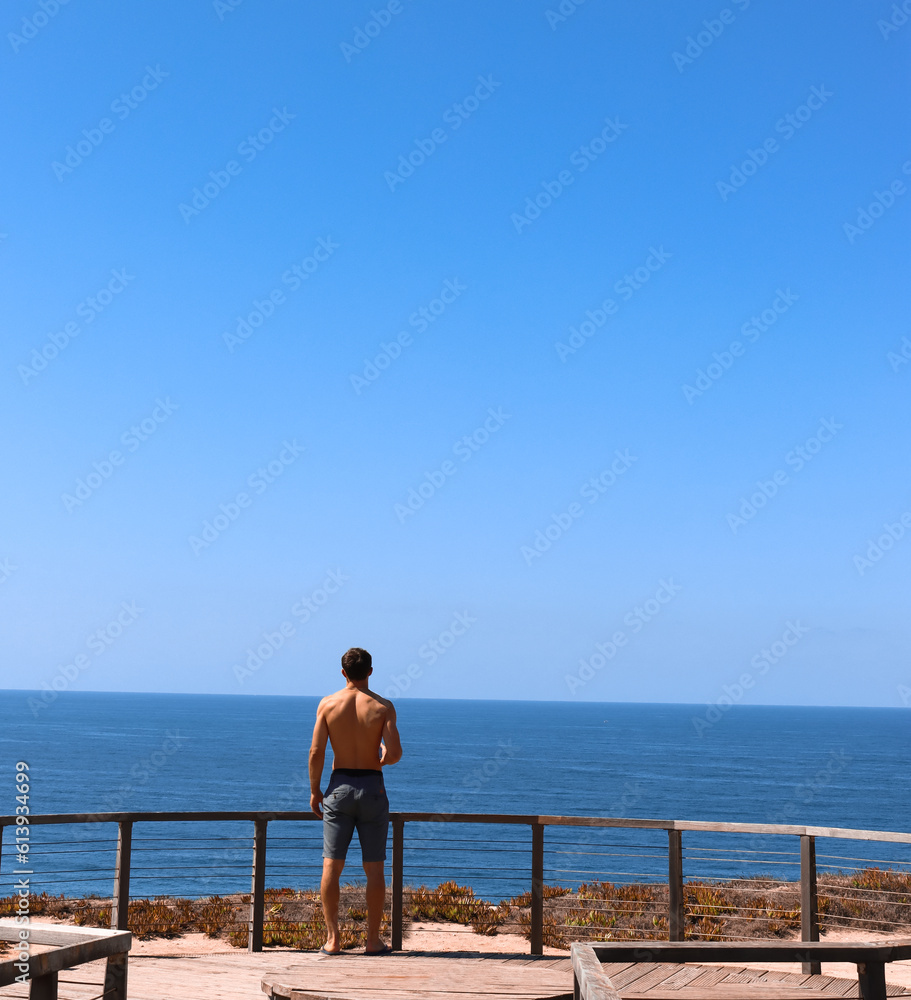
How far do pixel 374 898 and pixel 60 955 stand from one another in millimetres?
3896

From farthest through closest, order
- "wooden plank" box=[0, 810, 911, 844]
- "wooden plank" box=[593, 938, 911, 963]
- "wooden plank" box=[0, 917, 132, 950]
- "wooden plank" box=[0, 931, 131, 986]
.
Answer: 1. "wooden plank" box=[0, 810, 911, 844]
2. "wooden plank" box=[593, 938, 911, 963]
3. "wooden plank" box=[0, 917, 132, 950]
4. "wooden plank" box=[0, 931, 131, 986]

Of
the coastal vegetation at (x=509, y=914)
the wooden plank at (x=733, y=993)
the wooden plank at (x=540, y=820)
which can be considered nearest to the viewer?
the wooden plank at (x=733, y=993)

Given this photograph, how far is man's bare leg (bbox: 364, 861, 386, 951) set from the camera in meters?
6.34

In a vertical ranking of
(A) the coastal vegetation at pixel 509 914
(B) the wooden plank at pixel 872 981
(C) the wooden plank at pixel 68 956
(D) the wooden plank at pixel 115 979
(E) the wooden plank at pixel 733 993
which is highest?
(C) the wooden plank at pixel 68 956

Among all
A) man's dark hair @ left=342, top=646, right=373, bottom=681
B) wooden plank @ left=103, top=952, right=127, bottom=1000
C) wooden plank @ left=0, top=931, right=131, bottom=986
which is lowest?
wooden plank @ left=103, top=952, right=127, bottom=1000

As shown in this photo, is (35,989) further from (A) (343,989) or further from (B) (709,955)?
(A) (343,989)

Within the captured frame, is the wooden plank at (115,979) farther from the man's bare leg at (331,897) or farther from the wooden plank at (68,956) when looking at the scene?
the man's bare leg at (331,897)

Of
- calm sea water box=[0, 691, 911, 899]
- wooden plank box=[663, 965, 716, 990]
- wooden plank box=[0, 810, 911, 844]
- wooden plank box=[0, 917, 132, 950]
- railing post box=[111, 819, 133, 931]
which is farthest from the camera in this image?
calm sea water box=[0, 691, 911, 899]

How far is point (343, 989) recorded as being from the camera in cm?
516

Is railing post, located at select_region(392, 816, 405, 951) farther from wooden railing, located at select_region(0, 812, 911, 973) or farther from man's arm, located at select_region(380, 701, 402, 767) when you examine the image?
man's arm, located at select_region(380, 701, 402, 767)

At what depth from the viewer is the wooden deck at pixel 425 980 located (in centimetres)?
522

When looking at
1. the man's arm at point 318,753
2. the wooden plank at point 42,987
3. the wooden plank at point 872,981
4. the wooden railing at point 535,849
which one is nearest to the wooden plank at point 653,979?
the wooden railing at point 535,849

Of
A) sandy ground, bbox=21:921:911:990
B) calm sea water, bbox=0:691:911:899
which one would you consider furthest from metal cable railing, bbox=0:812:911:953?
calm sea water, bbox=0:691:911:899

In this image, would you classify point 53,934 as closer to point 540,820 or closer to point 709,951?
point 709,951
